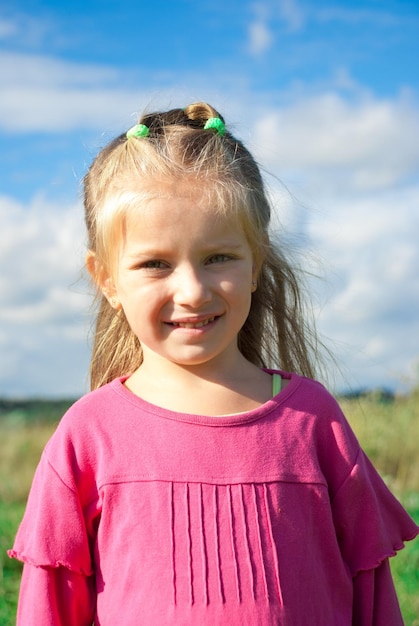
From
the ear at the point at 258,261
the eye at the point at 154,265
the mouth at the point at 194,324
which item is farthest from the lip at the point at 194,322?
the ear at the point at 258,261

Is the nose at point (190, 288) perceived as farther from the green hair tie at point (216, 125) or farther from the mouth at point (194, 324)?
the green hair tie at point (216, 125)

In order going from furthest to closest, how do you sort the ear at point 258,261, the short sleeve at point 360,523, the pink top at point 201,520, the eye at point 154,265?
1. the ear at point 258,261
2. the short sleeve at point 360,523
3. the eye at point 154,265
4. the pink top at point 201,520

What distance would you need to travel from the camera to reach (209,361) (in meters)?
2.74

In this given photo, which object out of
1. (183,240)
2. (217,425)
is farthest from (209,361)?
(183,240)

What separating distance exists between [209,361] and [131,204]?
52 cm

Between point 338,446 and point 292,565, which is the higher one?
point 338,446

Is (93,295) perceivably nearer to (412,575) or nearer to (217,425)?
(217,425)

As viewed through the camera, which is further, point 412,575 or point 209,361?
point 412,575

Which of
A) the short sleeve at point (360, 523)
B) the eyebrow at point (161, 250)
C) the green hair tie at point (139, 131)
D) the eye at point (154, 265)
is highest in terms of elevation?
the green hair tie at point (139, 131)

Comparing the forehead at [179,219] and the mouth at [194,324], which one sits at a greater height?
the forehead at [179,219]

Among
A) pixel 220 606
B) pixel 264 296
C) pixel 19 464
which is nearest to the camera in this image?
pixel 220 606

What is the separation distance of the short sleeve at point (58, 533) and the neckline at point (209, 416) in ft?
1.01

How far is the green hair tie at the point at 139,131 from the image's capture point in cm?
285

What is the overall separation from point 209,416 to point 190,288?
1.24 feet
